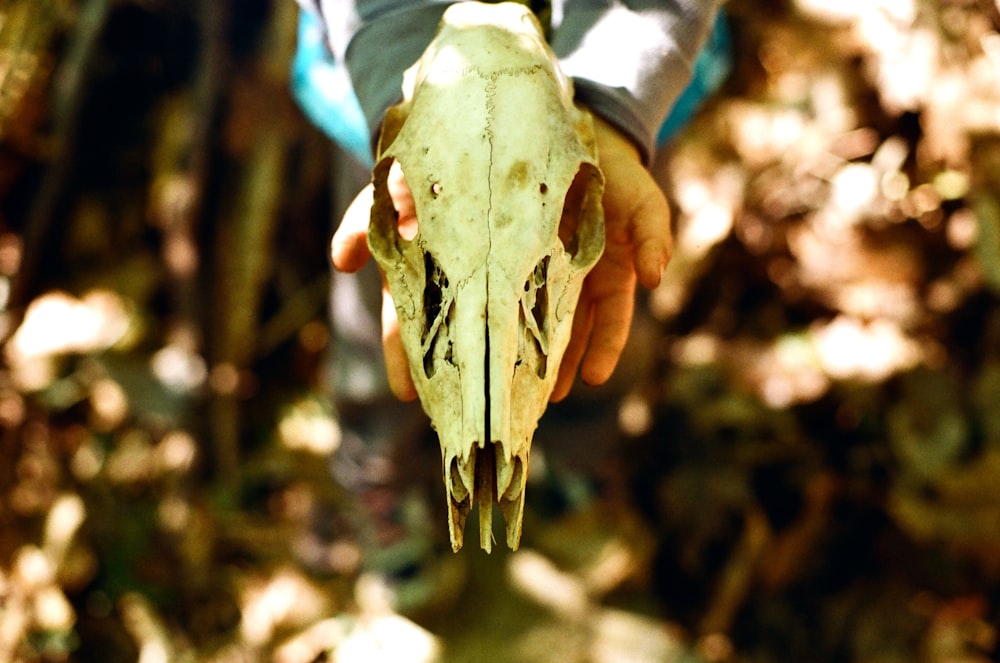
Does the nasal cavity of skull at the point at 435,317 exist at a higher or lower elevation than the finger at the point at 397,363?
higher

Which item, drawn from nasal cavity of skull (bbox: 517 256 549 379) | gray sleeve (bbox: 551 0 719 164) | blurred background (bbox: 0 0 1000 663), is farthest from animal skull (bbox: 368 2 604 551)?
blurred background (bbox: 0 0 1000 663)

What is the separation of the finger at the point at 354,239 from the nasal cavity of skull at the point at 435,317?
10 centimetres

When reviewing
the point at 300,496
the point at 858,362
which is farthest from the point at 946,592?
the point at 300,496

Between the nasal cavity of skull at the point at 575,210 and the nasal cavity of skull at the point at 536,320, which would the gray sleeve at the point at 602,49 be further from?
the nasal cavity of skull at the point at 536,320

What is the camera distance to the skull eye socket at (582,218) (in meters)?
0.72

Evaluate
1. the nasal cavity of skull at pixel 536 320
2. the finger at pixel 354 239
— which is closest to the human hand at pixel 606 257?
the finger at pixel 354 239

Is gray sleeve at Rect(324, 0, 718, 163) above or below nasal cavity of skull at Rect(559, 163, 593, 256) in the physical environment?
above

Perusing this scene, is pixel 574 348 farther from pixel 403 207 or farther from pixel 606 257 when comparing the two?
pixel 403 207

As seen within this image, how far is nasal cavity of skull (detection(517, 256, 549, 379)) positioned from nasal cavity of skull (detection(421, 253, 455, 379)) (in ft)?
0.18

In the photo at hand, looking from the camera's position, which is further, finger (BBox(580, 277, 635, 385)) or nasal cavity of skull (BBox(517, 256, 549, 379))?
finger (BBox(580, 277, 635, 385))

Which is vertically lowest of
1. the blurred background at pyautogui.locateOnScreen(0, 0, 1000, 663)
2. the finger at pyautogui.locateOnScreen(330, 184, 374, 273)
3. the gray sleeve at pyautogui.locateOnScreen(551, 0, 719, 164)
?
the blurred background at pyautogui.locateOnScreen(0, 0, 1000, 663)

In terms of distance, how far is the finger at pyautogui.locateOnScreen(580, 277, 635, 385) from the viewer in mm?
787

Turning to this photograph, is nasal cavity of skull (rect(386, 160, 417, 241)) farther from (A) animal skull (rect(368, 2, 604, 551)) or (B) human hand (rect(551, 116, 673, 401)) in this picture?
(B) human hand (rect(551, 116, 673, 401))

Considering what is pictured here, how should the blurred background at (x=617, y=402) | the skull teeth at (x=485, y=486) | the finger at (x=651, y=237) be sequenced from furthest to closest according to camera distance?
the blurred background at (x=617, y=402), the finger at (x=651, y=237), the skull teeth at (x=485, y=486)
